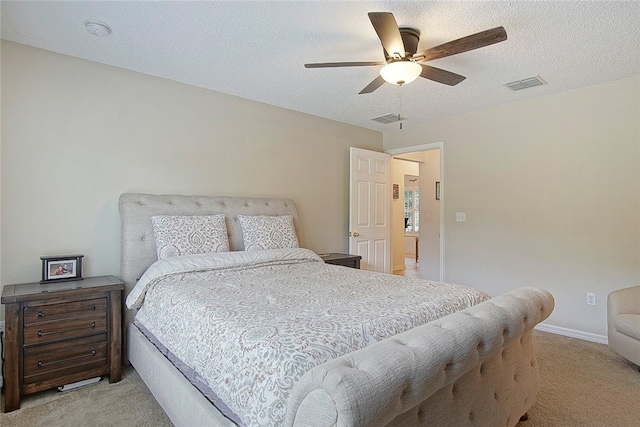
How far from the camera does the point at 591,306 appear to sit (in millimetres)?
3350

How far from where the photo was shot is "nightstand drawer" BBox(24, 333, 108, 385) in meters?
2.16

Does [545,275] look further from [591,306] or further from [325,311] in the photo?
[325,311]

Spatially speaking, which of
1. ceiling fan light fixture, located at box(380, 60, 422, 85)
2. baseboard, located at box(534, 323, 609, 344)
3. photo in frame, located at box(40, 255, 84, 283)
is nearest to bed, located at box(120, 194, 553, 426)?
photo in frame, located at box(40, 255, 84, 283)

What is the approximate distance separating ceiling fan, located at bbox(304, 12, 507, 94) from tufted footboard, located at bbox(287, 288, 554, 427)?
1436mm

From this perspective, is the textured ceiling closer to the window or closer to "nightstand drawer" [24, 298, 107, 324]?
"nightstand drawer" [24, 298, 107, 324]

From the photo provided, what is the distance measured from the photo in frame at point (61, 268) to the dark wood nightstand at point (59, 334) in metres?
0.08

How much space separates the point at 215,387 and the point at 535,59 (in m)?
3.23

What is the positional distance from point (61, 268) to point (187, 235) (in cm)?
90

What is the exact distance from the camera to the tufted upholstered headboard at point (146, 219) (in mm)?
2756

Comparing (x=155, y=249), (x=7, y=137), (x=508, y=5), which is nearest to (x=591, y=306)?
(x=508, y=5)

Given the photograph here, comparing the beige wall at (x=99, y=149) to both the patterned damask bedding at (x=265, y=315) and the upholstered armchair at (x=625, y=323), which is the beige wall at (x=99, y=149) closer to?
the patterned damask bedding at (x=265, y=315)

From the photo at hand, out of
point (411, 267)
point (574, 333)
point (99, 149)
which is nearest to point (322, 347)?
point (99, 149)

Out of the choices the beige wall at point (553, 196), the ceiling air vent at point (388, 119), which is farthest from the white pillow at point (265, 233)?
the beige wall at point (553, 196)

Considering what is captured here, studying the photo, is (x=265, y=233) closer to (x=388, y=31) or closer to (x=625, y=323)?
(x=388, y=31)
